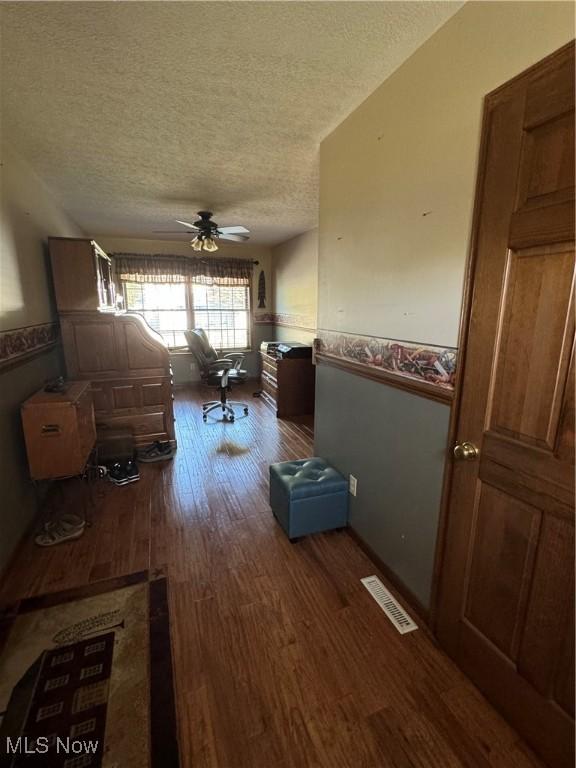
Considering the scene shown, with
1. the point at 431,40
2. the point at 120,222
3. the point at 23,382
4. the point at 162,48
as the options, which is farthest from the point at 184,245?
the point at 431,40

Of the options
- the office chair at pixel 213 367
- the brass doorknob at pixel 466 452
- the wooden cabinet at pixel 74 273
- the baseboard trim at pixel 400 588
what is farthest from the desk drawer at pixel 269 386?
the brass doorknob at pixel 466 452

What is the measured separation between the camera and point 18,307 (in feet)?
7.56

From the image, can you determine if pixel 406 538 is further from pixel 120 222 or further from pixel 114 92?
pixel 120 222

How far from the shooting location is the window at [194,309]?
5809 mm

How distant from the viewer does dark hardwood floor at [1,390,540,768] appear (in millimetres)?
1165

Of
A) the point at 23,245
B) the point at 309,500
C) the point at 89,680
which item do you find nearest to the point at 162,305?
the point at 23,245

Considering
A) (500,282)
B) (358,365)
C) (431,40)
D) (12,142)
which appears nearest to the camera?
(500,282)

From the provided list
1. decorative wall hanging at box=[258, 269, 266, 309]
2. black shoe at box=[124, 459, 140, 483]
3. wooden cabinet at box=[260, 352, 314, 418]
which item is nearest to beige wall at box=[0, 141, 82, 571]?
black shoe at box=[124, 459, 140, 483]

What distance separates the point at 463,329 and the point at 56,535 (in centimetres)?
258

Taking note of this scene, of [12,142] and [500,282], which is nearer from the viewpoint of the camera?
[500,282]

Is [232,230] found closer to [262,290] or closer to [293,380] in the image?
[293,380]

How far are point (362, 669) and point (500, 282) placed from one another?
1.58m

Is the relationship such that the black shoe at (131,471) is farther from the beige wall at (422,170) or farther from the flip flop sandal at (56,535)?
the beige wall at (422,170)

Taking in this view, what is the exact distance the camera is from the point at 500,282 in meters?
1.11
